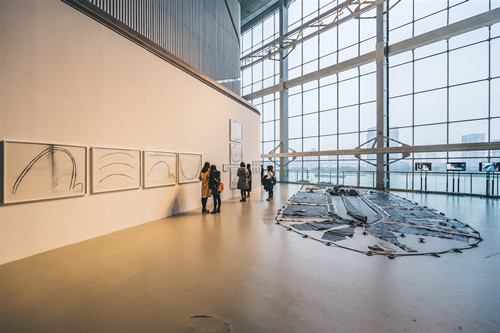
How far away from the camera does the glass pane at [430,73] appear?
1254cm

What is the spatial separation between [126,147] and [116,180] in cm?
87

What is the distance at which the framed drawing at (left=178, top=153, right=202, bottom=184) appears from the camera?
722 centimetres

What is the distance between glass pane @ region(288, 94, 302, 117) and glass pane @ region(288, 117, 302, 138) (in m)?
0.56

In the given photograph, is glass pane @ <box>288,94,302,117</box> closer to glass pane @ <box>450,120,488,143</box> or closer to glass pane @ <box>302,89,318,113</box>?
glass pane @ <box>302,89,318,113</box>

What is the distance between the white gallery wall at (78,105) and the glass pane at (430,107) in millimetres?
14406

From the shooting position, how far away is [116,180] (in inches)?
203

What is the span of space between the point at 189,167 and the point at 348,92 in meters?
14.4

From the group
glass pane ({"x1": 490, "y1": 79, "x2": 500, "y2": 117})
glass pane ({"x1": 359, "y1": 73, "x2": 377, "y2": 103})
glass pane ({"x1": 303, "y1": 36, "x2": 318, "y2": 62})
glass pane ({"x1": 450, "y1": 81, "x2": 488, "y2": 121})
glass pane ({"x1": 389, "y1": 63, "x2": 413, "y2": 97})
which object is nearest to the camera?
glass pane ({"x1": 490, "y1": 79, "x2": 500, "y2": 117})

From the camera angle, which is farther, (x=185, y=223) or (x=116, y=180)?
(x=185, y=223)

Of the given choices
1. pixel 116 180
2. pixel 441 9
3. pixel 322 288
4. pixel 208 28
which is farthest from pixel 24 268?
pixel 441 9

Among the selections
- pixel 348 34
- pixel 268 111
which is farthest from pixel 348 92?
pixel 268 111

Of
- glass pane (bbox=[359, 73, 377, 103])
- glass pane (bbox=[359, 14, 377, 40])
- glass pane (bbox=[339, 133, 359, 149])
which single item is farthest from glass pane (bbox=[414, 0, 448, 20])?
glass pane (bbox=[339, 133, 359, 149])

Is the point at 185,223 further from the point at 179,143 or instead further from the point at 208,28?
the point at 208,28

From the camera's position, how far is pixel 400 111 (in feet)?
45.6
